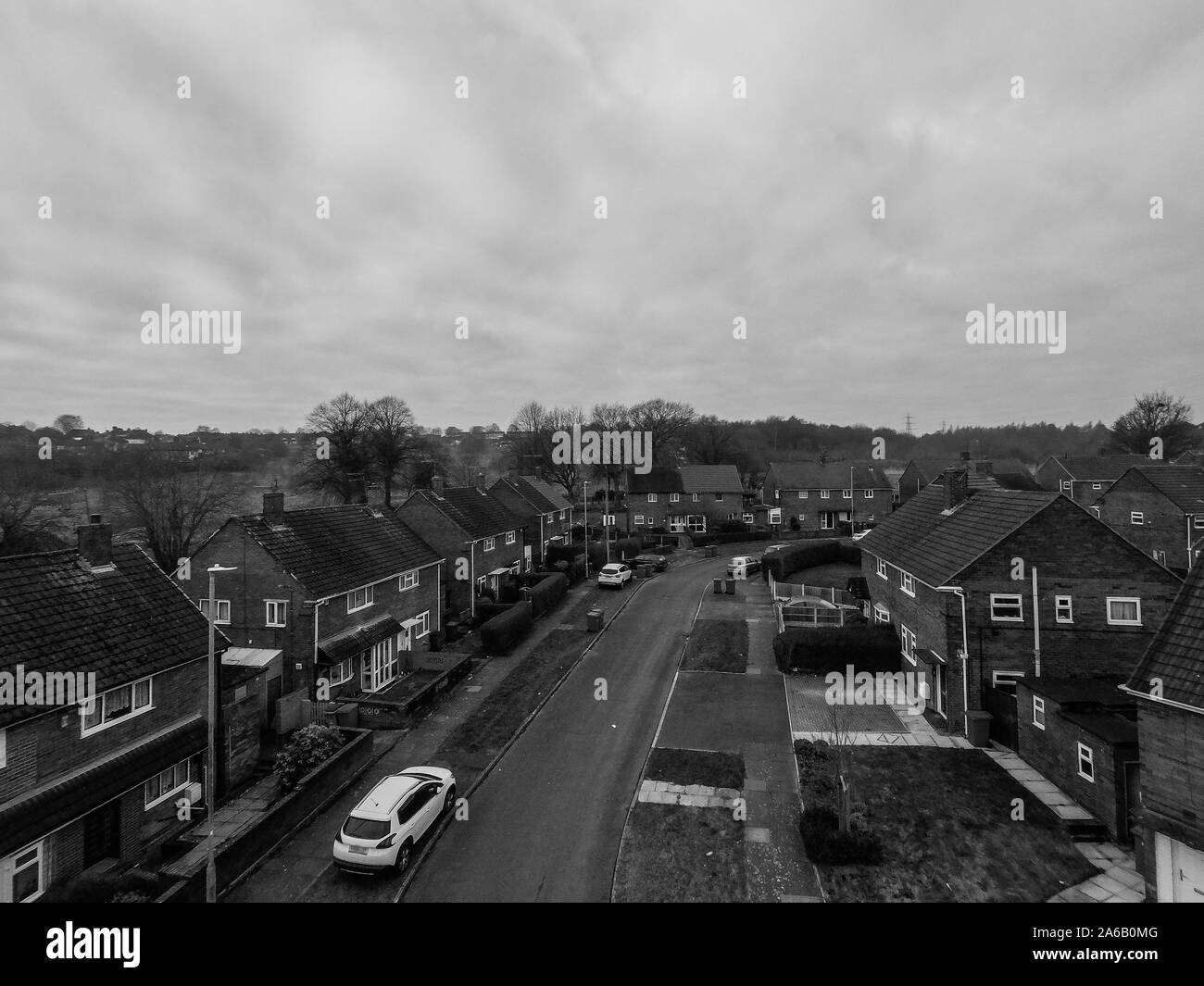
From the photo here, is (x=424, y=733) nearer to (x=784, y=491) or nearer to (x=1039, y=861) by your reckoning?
(x=1039, y=861)

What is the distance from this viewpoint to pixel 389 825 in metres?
13.4

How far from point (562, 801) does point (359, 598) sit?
14079mm

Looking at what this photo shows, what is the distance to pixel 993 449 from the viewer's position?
12250 cm

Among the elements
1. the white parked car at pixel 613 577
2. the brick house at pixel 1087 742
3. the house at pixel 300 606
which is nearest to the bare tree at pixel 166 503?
the house at pixel 300 606

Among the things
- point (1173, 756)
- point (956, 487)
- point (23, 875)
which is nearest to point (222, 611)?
point (23, 875)

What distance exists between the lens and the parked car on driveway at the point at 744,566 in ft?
156

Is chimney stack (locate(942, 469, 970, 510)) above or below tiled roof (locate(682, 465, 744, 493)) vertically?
below

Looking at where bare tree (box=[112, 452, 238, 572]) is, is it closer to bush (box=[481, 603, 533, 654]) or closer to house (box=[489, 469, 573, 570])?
house (box=[489, 469, 573, 570])

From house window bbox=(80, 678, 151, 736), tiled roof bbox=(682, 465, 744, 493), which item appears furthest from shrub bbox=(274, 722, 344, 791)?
tiled roof bbox=(682, 465, 744, 493)

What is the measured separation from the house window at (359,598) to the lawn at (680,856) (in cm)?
1539

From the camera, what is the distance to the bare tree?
133 ft

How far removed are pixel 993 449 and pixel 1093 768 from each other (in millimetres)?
128779

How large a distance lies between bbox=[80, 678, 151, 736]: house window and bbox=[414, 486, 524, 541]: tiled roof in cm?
2014
